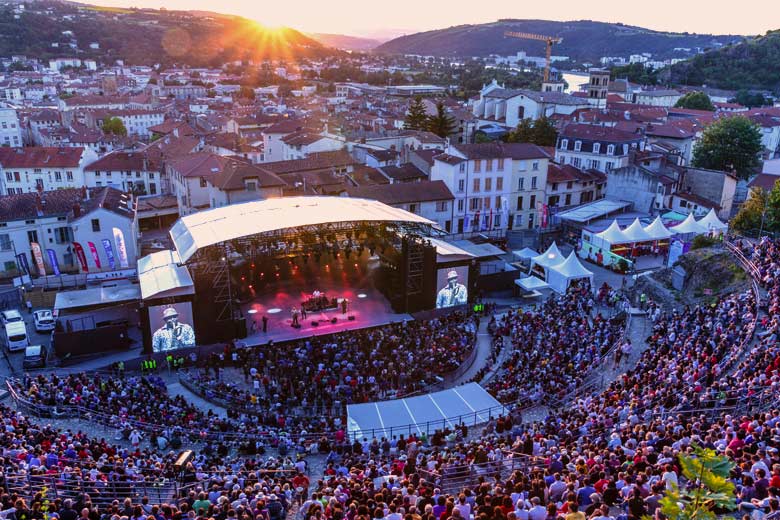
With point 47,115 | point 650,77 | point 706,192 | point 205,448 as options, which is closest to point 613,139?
point 706,192

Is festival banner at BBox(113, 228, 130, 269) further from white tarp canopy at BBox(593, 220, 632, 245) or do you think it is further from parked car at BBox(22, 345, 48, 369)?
white tarp canopy at BBox(593, 220, 632, 245)

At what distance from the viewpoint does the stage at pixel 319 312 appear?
26000mm

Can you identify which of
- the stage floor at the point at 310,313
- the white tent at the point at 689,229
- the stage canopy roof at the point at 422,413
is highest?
the white tent at the point at 689,229

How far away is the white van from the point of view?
23.8m

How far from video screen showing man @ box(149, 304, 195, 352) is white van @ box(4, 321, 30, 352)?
5316 millimetres

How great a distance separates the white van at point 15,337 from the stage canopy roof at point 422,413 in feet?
47.7

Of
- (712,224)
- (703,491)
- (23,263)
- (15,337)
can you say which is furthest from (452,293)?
(23,263)

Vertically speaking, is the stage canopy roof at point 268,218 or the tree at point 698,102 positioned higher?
the tree at point 698,102

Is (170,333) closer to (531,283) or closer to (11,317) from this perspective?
(11,317)

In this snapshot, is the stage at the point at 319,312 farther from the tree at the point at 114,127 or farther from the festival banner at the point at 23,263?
the tree at the point at 114,127

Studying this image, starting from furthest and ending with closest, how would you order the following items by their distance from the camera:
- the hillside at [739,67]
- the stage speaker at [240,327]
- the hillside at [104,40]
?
the hillside at [104,40], the hillside at [739,67], the stage speaker at [240,327]

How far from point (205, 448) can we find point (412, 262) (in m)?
13.5

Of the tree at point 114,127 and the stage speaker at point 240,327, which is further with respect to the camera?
the tree at point 114,127

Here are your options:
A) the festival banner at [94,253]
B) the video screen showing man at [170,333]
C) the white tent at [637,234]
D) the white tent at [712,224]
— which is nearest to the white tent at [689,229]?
the white tent at [712,224]
